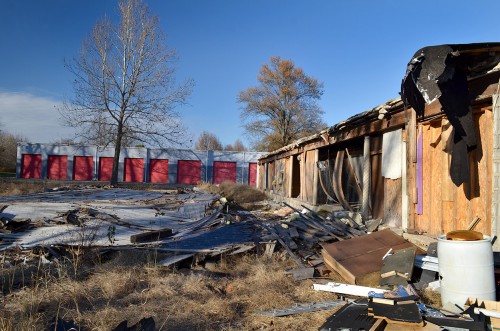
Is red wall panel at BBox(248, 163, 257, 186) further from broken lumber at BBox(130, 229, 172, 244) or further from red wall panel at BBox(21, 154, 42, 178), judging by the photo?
broken lumber at BBox(130, 229, 172, 244)

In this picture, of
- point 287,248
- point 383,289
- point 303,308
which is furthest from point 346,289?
point 287,248

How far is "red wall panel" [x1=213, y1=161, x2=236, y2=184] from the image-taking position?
39.1 meters

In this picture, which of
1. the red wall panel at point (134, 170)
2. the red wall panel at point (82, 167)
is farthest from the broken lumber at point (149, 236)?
the red wall panel at point (82, 167)

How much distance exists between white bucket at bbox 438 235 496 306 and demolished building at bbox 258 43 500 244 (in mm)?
1075

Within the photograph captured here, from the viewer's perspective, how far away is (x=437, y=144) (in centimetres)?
622

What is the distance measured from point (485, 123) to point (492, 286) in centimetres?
240

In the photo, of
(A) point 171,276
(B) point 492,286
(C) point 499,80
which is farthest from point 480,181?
(A) point 171,276

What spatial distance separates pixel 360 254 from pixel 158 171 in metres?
34.7

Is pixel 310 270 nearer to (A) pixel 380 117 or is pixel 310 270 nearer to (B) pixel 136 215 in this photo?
(A) pixel 380 117

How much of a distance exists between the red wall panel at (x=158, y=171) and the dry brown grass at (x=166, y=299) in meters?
33.5

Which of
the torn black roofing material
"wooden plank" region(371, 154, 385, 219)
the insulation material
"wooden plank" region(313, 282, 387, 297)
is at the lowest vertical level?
"wooden plank" region(313, 282, 387, 297)

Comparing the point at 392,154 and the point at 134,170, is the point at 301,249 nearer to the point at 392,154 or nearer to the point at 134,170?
the point at 392,154

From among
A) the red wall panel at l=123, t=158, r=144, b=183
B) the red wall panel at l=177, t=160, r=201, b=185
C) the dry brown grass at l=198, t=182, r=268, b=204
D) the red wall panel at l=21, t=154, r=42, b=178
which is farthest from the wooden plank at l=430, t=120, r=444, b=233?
the red wall panel at l=21, t=154, r=42, b=178

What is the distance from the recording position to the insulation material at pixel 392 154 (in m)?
7.53
